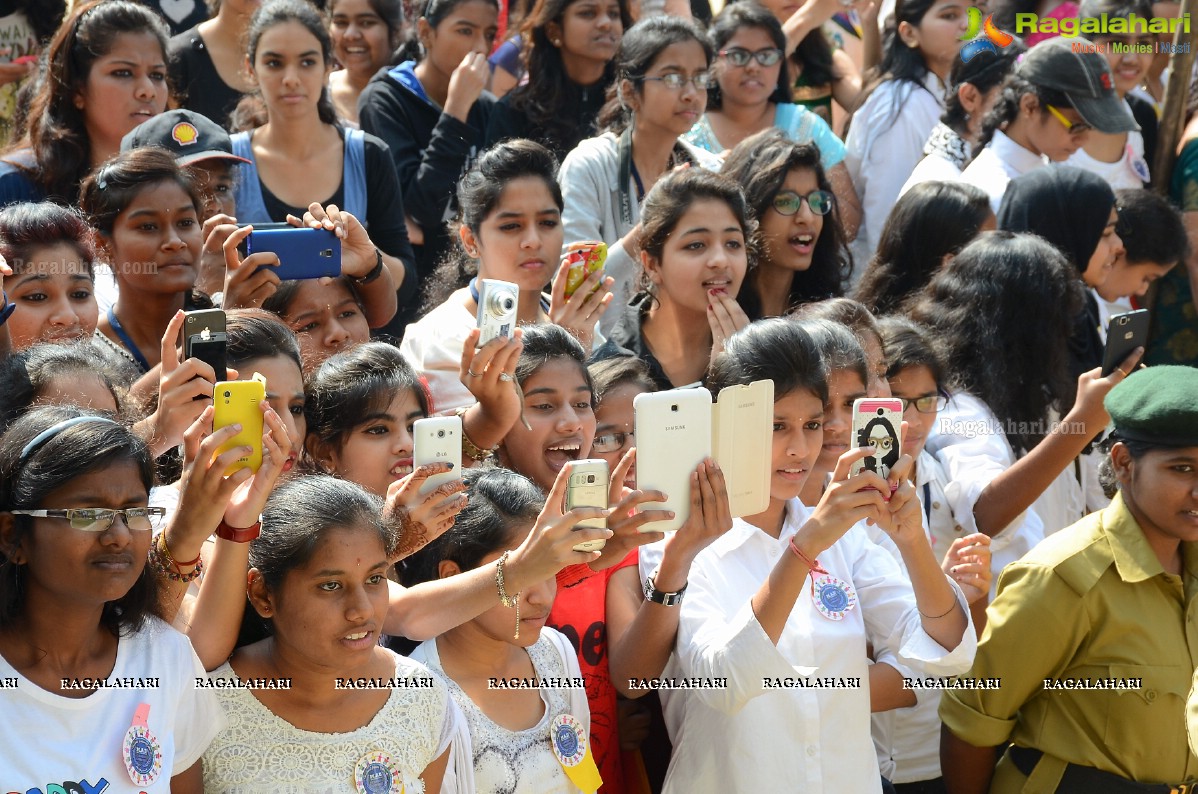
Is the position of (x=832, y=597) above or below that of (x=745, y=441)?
below

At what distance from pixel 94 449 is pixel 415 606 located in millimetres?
823

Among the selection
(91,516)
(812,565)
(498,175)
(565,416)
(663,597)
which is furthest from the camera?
(498,175)

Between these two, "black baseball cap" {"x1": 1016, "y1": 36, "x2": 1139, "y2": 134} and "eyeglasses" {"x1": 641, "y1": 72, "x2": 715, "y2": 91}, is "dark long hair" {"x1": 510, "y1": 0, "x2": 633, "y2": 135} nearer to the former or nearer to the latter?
"eyeglasses" {"x1": 641, "y1": 72, "x2": 715, "y2": 91}

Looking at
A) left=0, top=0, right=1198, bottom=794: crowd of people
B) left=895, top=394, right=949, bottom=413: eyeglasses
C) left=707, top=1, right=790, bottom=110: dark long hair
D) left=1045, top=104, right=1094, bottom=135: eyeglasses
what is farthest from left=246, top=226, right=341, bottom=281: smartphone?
left=1045, top=104, right=1094, bottom=135: eyeglasses

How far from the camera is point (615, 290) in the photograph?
16.9 feet

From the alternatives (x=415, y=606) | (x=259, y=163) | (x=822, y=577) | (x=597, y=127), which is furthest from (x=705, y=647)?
(x=597, y=127)

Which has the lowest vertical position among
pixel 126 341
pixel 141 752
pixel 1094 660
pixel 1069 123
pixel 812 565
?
pixel 1094 660

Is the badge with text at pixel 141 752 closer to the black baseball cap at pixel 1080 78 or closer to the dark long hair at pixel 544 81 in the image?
the dark long hair at pixel 544 81

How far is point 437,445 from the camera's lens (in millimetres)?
3129

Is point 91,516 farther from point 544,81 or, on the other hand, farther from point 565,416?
point 544,81

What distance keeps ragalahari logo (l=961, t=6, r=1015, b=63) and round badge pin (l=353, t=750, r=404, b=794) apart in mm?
4483

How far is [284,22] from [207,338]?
210 centimetres

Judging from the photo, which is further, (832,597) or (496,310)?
(496,310)

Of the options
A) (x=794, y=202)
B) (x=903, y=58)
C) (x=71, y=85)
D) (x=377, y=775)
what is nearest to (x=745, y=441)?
(x=377, y=775)
